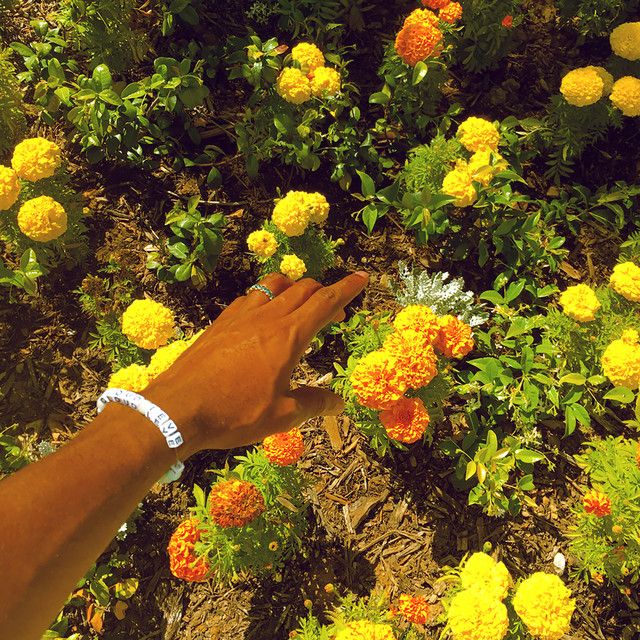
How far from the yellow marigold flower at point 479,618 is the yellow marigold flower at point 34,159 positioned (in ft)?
9.56

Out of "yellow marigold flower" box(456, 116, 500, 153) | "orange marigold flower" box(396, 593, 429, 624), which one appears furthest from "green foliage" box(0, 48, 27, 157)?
"orange marigold flower" box(396, 593, 429, 624)

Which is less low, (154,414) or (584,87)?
(154,414)

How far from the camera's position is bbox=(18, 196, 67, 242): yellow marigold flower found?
2816mm

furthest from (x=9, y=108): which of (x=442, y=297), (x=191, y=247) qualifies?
Answer: (x=442, y=297)

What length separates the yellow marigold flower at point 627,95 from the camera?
3.04 metres

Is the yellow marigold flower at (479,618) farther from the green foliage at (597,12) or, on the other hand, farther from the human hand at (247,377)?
the green foliage at (597,12)

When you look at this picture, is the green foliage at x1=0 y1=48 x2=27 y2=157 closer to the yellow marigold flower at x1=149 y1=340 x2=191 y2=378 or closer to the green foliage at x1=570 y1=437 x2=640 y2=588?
the yellow marigold flower at x1=149 y1=340 x2=191 y2=378

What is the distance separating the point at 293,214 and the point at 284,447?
1.18m

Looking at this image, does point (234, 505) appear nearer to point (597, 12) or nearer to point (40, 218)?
point (40, 218)

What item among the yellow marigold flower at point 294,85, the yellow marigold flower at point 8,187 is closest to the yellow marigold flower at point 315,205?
the yellow marigold flower at point 294,85

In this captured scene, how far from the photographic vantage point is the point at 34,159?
114 inches

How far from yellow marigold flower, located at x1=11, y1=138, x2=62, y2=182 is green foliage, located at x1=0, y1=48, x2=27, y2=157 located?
0.69 m

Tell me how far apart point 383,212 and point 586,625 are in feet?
8.38

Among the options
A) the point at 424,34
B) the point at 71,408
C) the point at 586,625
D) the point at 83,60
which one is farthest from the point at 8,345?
the point at 586,625
